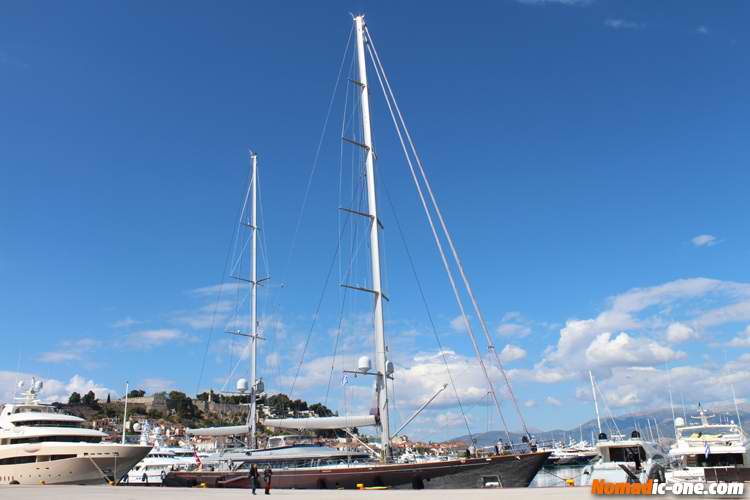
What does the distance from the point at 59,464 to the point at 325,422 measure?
70.1 feet

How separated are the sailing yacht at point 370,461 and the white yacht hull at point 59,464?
6.10 m

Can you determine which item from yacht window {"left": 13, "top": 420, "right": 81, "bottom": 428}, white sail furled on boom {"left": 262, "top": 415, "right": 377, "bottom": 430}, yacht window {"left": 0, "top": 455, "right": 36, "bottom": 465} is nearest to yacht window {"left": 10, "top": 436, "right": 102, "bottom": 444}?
yacht window {"left": 0, "top": 455, "right": 36, "bottom": 465}

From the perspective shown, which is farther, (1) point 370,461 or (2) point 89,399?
(2) point 89,399

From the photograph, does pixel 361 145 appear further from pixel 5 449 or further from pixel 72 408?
pixel 72 408

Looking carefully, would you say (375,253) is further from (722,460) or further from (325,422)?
(722,460)

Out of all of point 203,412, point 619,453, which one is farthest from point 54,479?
point 203,412

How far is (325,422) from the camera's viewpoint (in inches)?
1340

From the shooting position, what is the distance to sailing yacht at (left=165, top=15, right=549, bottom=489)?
28781 millimetres

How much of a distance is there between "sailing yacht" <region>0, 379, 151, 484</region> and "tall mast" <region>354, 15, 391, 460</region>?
2362 centimetres

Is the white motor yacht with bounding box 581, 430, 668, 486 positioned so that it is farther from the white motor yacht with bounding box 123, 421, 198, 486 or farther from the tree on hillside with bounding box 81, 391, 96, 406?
the tree on hillside with bounding box 81, 391, 96, 406

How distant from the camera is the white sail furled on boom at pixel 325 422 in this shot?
3202cm

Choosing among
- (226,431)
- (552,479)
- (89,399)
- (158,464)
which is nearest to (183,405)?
(89,399)

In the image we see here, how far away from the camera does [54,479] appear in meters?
40.9

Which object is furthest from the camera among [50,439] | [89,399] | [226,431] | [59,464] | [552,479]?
[89,399]
